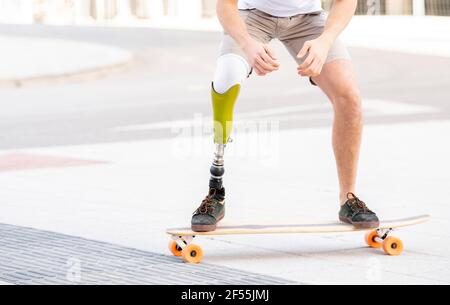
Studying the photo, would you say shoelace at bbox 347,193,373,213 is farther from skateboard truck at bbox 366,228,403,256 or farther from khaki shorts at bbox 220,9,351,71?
khaki shorts at bbox 220,9,351,71

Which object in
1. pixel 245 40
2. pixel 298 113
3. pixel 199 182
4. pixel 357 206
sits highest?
pixel 298 113

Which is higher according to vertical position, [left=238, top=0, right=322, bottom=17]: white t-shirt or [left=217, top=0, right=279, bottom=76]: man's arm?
[left=238, top=0, right=322, bottom=17]: white t-shirt

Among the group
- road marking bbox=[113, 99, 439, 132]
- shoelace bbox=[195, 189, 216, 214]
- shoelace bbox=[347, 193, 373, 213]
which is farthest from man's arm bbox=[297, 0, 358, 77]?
road marking bbox=[113, 99, 439, 132]

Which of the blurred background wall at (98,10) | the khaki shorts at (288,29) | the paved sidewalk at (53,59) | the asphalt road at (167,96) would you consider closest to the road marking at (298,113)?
the asphalt road at (167,96)

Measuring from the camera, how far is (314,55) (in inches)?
262

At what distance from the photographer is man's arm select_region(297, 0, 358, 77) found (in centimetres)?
664

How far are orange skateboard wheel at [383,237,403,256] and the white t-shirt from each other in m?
1.38

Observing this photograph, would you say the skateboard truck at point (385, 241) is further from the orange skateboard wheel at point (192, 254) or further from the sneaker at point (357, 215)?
the orange skateboard wheel at point (192, 254)

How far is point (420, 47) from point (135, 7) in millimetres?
54559

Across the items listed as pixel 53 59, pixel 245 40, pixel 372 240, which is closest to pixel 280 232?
pixel 372 240

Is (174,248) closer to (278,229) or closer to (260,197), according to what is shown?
(278,229)

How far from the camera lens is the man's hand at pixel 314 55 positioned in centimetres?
662

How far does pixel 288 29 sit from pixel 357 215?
1138 mm
